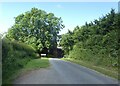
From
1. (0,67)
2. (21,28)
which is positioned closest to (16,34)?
(21,28)

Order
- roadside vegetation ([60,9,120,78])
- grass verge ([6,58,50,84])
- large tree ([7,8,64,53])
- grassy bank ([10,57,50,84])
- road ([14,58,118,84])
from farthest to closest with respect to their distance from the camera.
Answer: large tree ([7,8,64,53]), roadside vegetation ([60,9,120,78]), grassy bank ([10,57,50,84]), grass verge ([6,58,50,84]), road ([14,58,118,84])

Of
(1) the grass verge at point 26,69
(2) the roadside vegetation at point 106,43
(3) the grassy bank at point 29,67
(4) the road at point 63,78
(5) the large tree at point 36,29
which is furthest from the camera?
(5) the large tree at point 36,29

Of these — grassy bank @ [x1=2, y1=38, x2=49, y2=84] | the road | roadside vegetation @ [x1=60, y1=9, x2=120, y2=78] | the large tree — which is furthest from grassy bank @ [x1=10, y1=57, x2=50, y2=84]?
the large tree

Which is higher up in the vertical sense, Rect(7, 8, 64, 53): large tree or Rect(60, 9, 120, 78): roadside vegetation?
Rect(7, 8, 64, 53): large tree

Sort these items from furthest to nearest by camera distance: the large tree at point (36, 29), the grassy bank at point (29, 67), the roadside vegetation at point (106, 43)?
1. the large tree at point (36, 29)
2. the roadside vegetation at point (106, 43)
3. the grassy bank at point (29, 67)

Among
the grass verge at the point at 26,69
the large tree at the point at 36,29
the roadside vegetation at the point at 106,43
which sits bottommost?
the grass verge at the point at 26,69

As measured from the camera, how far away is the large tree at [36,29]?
84.2 m

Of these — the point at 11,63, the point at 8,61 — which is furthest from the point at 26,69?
the point at 8,61

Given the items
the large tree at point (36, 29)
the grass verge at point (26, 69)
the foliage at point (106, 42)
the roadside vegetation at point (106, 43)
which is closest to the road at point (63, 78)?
the grass verge at point (26, 69)

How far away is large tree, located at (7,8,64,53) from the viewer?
84.2 meters

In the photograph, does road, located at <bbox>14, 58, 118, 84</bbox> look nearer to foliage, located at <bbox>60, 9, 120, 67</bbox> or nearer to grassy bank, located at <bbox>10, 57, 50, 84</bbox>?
grassy bank, located at <bbox>10, 57, 50, 84</bbox>

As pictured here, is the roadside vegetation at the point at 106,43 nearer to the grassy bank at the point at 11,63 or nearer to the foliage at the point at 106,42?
the foliage at the point at 106,42

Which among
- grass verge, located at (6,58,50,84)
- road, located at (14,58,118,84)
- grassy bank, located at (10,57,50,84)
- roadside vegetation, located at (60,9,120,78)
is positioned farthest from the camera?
roadside vegetation, located at (60,9,120,78)

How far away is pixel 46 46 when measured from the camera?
8519cm
